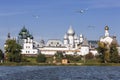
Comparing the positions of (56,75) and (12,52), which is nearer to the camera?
(56,75)

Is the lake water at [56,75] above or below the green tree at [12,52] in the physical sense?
below

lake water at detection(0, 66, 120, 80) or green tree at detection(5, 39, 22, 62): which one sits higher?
green tree at detection(5, 39, 22, 62)

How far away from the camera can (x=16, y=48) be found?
437 ft

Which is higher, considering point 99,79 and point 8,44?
point 8,44

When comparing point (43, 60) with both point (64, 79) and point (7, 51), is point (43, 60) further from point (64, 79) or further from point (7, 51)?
point (64, 79)

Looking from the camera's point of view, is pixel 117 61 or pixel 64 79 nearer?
pixel 64 79

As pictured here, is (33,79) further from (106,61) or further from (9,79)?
(106,61)

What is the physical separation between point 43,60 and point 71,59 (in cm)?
1521

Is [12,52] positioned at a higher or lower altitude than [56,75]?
higher

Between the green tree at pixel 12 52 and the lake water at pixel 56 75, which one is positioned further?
the green tree at pixel 12 52

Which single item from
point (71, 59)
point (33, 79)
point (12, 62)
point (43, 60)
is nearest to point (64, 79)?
point (33, 79)

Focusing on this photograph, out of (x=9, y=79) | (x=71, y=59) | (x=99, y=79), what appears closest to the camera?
(x=9, y=79)

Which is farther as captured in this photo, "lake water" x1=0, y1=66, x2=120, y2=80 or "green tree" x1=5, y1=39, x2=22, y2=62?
"green tree" x1=5, y1=39, x2=22, y2=62

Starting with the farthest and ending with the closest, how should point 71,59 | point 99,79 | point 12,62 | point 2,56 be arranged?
point 71,59, point 2,56, point 12,62, point 99,79
